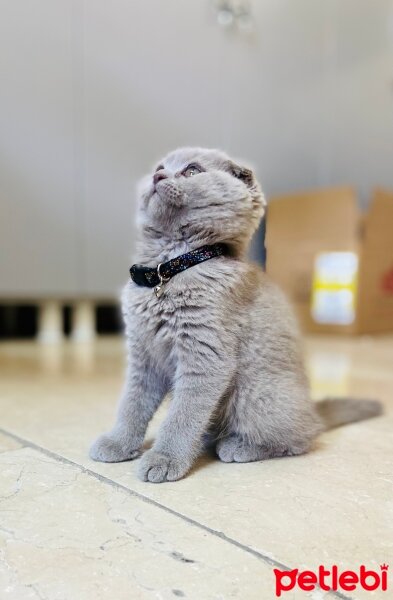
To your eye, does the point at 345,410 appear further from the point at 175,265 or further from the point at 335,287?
the point at 335,287

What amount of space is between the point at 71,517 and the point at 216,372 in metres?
0.25

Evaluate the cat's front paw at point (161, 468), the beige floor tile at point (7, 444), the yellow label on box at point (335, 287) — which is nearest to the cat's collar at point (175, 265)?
the cat's front paw at point (161, 468)

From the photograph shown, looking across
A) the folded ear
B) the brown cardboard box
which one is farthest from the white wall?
the brown cardboard box

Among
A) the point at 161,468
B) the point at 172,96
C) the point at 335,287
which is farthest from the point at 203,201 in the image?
the point at 335,287

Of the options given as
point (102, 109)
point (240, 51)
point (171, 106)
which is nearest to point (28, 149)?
point (102, 109)

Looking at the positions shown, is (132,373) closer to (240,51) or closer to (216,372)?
(216,372)

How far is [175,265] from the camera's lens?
0.73 meters

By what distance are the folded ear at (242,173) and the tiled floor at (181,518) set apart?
39 cm

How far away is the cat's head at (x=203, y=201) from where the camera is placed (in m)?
0.70

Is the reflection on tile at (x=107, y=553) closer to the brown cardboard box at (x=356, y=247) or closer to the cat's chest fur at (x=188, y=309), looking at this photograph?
the cat's chest fur at (x=188, y=309)

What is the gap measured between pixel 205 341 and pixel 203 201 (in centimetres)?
18

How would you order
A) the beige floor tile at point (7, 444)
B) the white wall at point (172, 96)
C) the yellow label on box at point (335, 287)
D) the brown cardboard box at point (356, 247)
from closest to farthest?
the beige floor tile at point (7, 444), the white wall at point (172, 96), the brown cardboard box at point (356, 247), the yellow label on box at point (335, 287)

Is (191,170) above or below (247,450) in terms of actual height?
above

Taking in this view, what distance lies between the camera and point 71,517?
1.86 feet
